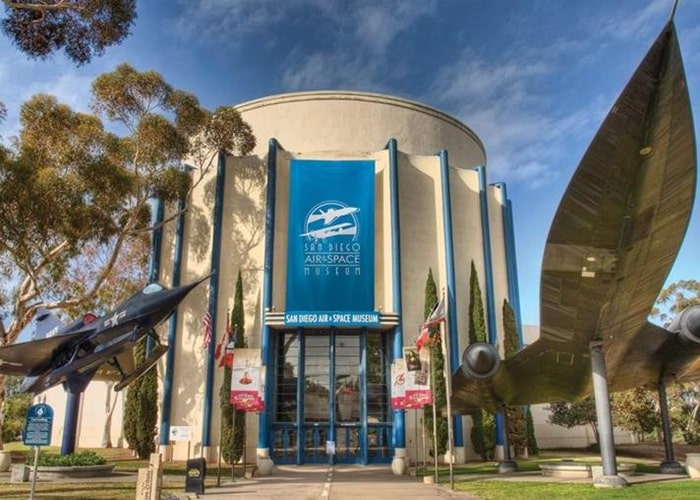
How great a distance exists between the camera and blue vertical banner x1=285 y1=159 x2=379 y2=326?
3012 centimetres

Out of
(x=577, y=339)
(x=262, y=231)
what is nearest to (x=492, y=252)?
(x=262, y=231)

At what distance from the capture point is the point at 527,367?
1920 centimetres

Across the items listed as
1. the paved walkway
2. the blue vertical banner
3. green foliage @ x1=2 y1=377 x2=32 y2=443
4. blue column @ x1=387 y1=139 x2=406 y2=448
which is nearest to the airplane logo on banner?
the blue vertical banner

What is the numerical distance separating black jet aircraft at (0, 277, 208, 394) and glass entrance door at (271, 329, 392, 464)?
960 cm

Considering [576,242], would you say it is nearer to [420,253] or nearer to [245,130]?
[420,253]

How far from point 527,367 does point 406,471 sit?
894 cm

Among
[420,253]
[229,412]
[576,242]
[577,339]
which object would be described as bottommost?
[229,412]

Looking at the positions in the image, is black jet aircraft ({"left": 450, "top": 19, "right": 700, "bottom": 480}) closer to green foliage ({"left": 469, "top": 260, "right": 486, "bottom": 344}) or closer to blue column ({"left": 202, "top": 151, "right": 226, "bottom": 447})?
green foliage ({"left": 469, "top": 260, "right": 486, "bottom": 344})

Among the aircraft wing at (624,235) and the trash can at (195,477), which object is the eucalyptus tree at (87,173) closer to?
Answer: the trash can at (195,477)

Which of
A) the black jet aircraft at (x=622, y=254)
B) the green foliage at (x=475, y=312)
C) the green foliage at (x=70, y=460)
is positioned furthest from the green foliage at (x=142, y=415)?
the green foliage at (x=475, y=312)

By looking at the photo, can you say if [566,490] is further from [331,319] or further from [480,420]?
[331,319]

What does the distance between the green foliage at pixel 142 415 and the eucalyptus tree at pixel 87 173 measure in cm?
595

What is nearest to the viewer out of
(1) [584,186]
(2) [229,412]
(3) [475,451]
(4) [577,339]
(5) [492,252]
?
(1) [584,186]

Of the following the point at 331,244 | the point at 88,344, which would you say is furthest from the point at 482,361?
the point at 331,244
